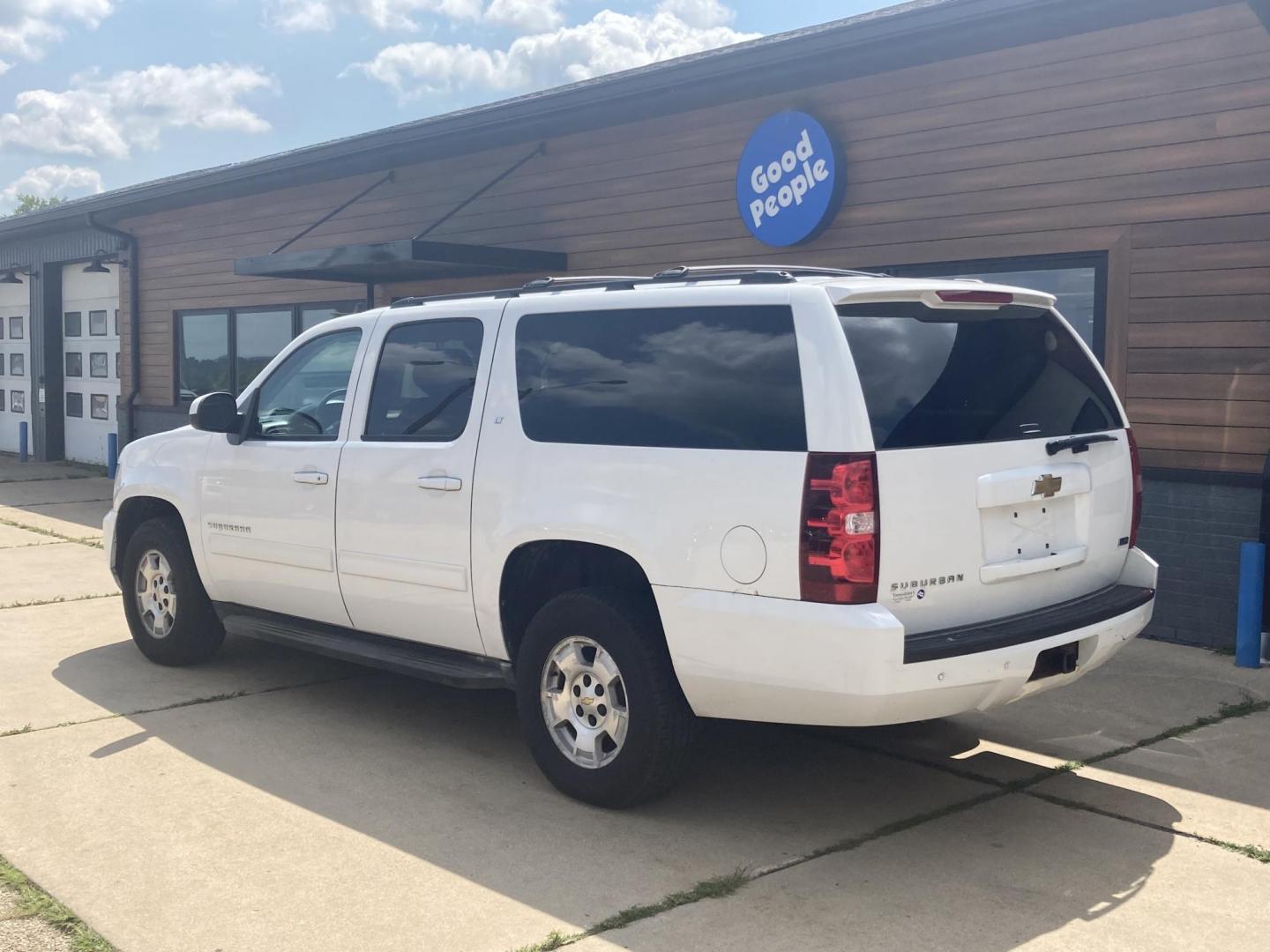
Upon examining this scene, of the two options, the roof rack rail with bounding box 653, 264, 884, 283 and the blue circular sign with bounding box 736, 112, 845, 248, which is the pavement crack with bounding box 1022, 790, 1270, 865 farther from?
the blue circular sign with bounding box 736, 112, 845, 248

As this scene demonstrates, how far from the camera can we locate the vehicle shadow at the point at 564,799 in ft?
13.4

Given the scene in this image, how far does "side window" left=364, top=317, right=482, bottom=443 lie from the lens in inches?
210

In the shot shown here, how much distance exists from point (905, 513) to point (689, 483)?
0.75 metres

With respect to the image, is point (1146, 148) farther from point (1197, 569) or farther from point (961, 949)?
point (961, 949)

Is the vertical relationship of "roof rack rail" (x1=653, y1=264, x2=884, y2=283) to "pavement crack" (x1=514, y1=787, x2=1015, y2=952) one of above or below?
above

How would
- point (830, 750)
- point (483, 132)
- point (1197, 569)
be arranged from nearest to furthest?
point (830, 750)
point (1197, 569)
point (483, 132)

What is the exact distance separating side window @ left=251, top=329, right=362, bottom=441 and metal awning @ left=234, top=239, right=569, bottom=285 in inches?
188

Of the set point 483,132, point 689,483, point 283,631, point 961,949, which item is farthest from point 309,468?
point 483,132

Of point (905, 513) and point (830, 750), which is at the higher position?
point (905, 513)

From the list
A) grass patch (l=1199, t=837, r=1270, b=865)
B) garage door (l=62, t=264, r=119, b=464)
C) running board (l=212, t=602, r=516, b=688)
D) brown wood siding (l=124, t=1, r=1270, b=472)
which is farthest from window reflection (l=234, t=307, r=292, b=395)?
grass patch (l=1199, t=837, r=1270, b=865)

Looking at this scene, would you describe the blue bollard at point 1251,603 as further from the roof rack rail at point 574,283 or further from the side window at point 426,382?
the side window at point 426,382

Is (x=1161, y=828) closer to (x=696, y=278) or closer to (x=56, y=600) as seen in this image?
(x=696, y=278)

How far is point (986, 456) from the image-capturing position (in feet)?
14.3

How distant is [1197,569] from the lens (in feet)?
25.1
